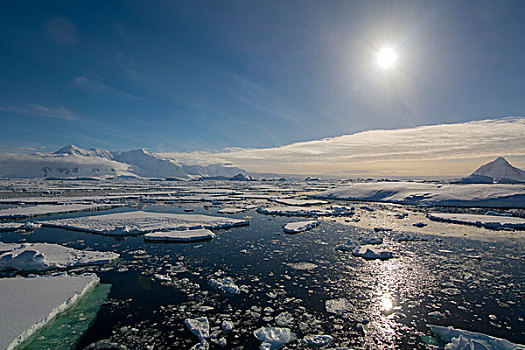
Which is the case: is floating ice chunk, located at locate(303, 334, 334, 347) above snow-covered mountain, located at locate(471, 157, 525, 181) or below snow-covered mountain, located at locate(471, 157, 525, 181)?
below

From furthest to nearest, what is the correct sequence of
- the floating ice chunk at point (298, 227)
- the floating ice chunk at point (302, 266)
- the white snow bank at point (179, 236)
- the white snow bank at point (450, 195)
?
1. the white snow bank at point (450, 195)
2. the floating ice chunk at point (298, 227)
3. the white snow bank at point (179, 236)
4. the floating ice chunk at point (302, 266)

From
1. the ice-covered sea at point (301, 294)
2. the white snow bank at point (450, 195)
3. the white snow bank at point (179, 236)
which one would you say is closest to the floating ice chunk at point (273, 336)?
the ice-covered sea at point (301, 294)

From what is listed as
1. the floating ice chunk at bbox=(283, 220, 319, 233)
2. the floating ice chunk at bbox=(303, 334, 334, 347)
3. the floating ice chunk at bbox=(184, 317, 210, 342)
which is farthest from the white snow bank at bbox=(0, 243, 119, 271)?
the floating ice chunk at bbox=(283, 220, 319, 233)

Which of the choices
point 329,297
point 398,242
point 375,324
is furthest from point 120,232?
point 398,242

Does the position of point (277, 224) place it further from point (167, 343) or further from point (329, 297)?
point (167, 343)

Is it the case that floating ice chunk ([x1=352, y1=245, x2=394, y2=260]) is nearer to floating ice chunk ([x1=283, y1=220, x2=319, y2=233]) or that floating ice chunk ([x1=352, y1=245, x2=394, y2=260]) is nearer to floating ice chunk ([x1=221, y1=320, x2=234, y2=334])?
floating ice chunk ([x1=283, y1=220, x2=319, y2=233])

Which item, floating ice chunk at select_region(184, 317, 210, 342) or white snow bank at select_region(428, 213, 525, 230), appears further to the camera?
white snow bank at select_region(428, 213, 525, 230)

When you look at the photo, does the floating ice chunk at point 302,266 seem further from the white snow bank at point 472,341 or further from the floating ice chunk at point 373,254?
the white snow bank at point 472,341

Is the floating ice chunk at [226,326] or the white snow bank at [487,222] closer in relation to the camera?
the floating ice chunk at [226,326]
